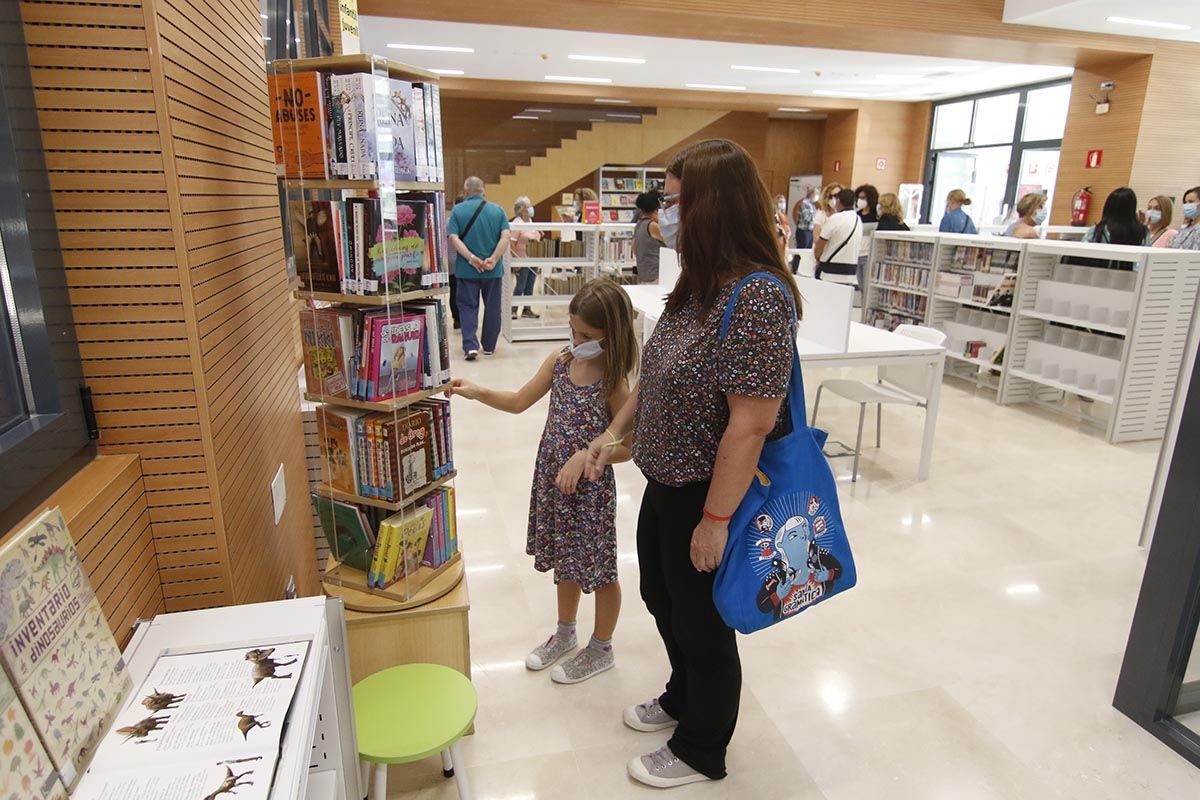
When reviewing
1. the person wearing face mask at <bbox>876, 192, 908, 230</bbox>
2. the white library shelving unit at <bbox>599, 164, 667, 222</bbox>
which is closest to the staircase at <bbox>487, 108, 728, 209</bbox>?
the white library shelving unit at <bbox>599, 164, 667, 222</bbox>

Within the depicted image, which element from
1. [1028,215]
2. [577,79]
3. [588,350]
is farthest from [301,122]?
[577,79]

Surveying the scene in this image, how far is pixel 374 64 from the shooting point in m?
1.58

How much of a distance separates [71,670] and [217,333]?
718mm

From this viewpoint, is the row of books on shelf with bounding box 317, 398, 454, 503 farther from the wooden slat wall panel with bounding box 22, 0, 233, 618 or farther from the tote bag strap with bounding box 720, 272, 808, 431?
the tote bag strap with bounding box 720, 272, 808, 431

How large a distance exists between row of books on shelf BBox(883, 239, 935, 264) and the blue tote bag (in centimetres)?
593

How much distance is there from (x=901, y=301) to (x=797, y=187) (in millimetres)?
8796

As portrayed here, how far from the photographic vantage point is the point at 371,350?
5.76 feet

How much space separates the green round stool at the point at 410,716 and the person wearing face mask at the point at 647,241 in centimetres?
534

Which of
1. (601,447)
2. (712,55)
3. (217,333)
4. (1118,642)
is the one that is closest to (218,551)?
(217,333)

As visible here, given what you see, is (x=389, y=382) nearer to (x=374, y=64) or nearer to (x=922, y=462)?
(x=374, y=64)

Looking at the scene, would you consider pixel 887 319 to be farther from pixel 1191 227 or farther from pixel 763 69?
pixel 763 69

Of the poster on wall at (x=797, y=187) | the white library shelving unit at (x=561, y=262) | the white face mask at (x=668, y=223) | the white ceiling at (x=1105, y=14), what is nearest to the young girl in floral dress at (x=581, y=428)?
the white face mask at (x=668, y=223)

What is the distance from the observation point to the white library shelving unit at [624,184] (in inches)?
585

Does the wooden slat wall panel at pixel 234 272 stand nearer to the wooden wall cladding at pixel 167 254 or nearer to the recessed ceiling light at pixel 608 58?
the wooden wall cladding at pixel 167 254
